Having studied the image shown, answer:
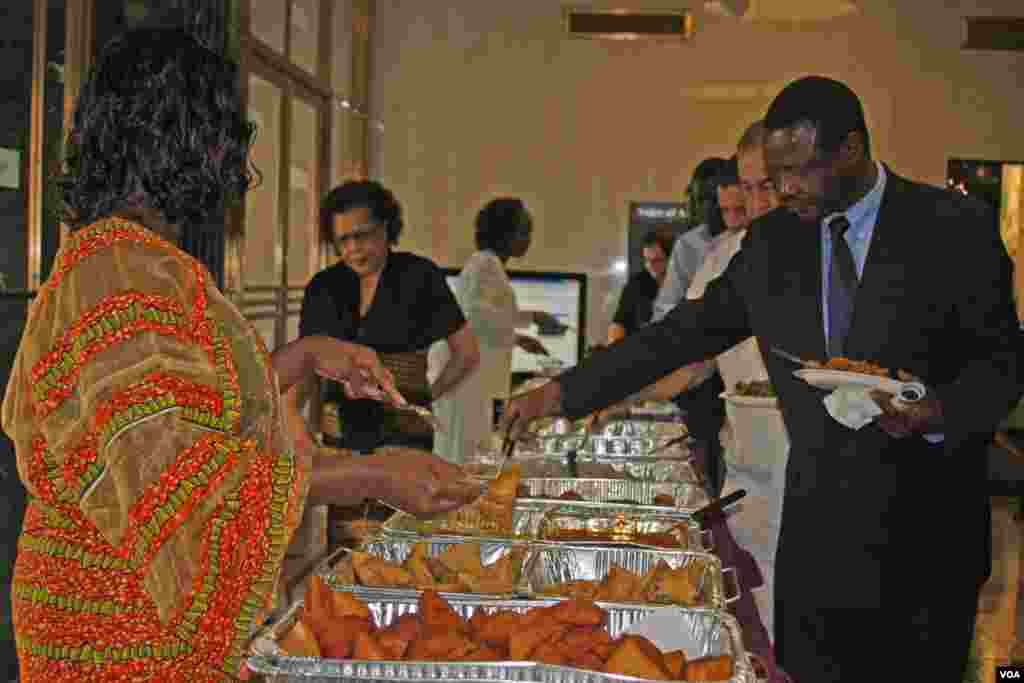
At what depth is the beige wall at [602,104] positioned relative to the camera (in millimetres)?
7254

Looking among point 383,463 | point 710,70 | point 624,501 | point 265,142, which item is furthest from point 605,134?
point 383,463

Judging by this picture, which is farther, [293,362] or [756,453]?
[756,453]

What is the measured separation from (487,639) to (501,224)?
4057 mm

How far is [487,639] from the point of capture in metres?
1.45

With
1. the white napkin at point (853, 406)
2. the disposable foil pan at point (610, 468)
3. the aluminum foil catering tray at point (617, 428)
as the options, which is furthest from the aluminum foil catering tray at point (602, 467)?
the white napkin at point (853, 406)

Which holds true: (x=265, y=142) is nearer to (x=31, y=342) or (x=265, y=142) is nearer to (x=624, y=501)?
(x=624, y=501)

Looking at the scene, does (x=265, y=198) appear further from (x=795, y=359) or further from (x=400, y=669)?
(x=400, y=669)

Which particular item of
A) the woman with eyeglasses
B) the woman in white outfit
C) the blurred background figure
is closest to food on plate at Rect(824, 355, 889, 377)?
the woman with eyeglasses

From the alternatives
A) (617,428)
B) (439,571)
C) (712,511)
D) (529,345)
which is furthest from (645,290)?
A: (439,571)

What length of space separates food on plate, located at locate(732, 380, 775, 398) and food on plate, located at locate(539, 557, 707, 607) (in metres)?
1.17

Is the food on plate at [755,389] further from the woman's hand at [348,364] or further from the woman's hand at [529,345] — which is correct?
the woman's hand at [529,345]

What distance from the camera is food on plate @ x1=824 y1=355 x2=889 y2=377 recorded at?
194 cm

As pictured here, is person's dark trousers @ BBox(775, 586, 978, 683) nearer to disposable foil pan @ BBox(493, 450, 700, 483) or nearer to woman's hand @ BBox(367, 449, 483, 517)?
disposable foil pan @ BBox(493, 450, 700, 483)

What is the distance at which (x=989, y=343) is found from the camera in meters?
2.04
